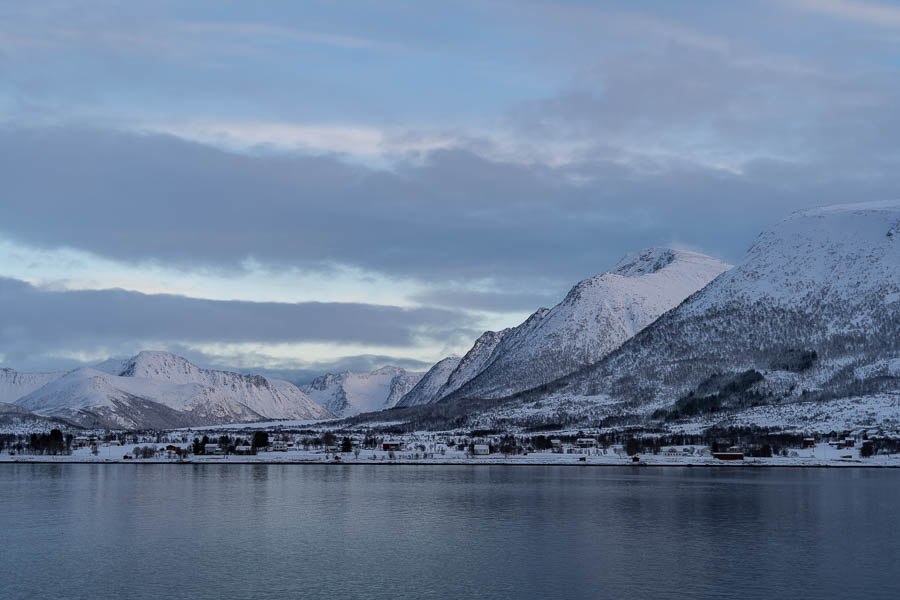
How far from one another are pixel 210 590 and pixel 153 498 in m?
66.7

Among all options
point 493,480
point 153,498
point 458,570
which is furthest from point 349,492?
point 458,570

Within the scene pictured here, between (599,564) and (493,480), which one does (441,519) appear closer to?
(599,564)

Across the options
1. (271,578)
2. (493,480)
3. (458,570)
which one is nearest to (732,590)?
(458,570)

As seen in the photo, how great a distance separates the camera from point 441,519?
100062mm

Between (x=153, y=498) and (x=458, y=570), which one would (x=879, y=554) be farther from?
(x=153, y=498)

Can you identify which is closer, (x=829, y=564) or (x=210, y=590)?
(x=210, y=590)

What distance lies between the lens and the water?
63.1 meters

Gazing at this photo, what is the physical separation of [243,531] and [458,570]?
28.2 m

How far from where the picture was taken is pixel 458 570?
69062mm

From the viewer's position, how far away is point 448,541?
83.3 m

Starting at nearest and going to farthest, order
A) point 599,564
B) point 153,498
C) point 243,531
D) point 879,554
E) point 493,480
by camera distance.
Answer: point 599,564
point 879,554
point 243,531
point 153,498
point 493,480

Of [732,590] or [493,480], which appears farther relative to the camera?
[493,480]

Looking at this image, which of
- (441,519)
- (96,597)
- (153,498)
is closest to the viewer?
(96,597)

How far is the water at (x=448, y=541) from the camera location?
6306 cm
